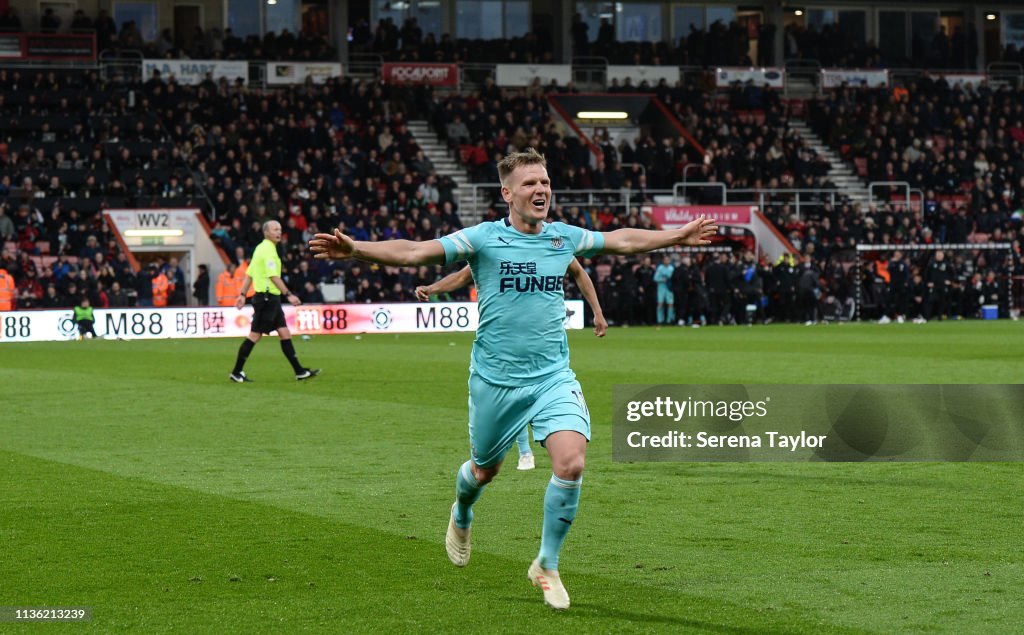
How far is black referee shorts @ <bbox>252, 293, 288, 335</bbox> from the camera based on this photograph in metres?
19.7

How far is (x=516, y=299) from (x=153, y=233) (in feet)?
110

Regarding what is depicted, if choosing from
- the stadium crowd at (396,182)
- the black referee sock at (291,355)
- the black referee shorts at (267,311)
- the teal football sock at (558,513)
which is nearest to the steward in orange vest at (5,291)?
the stadium crowd at (396,182)

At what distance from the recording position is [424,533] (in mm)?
8852

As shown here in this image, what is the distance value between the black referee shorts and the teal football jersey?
41.6 ft

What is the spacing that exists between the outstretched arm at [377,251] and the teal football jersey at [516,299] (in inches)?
6.5

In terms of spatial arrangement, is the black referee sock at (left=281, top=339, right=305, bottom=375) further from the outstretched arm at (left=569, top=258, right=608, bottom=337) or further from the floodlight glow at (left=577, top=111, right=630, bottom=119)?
the floodlight glow at (left=577, top=111, right=630, bottom=119)

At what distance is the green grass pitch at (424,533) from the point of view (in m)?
6.72

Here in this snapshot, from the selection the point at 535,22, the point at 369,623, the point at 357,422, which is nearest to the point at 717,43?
the point at 535,22

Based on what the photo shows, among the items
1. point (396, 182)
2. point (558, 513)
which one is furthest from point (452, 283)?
point (396, 182)

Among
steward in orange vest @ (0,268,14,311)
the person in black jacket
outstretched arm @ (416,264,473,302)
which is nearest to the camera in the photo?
Result: outstretched arm @ (416,264,473,302)

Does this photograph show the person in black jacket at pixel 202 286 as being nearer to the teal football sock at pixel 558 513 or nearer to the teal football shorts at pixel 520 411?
the teal football shorts at pixel 520 411

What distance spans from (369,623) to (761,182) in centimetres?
4128

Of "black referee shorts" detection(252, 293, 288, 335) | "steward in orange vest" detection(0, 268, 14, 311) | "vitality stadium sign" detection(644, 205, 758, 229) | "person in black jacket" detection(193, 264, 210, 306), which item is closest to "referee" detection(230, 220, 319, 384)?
"black referee shorts" detection(252, 293, 288, 335)

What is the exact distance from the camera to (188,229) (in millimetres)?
39625
